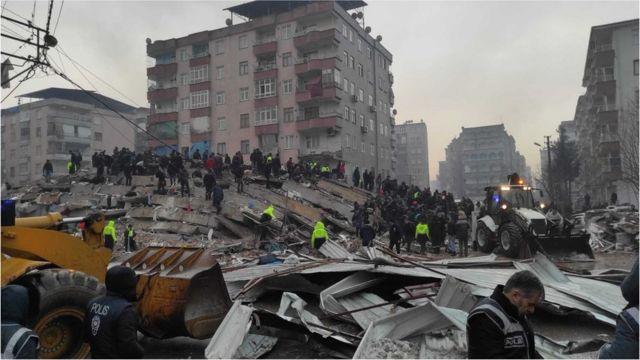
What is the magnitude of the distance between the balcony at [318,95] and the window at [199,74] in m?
12.5

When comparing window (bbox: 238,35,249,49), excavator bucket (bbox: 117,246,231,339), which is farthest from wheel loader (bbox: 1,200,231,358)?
window (bbox: 238,35,249,49)

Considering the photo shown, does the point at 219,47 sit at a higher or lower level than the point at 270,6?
lower

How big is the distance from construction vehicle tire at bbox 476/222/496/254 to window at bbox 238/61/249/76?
37.7 metres

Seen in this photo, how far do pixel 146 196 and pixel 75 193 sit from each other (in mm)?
5028

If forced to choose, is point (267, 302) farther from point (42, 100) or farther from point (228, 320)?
point (42, 100)

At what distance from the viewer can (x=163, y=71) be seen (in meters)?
53.3

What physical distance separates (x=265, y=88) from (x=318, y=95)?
6.96 metres

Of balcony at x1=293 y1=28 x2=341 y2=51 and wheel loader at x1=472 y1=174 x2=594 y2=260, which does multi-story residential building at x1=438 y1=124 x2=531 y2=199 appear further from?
wheel loader at x1=472 y1=174 x2=594 y2=260

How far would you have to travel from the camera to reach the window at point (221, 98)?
1976 inches

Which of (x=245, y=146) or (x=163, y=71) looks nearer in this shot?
(x=245, y=146)

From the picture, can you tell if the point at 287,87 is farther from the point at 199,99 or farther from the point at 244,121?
the point at 199,99

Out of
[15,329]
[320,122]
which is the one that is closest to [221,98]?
[320,122]

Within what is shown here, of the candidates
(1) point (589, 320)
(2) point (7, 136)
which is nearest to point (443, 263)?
(1) point (589, 320)

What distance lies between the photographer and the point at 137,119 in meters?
80.2
